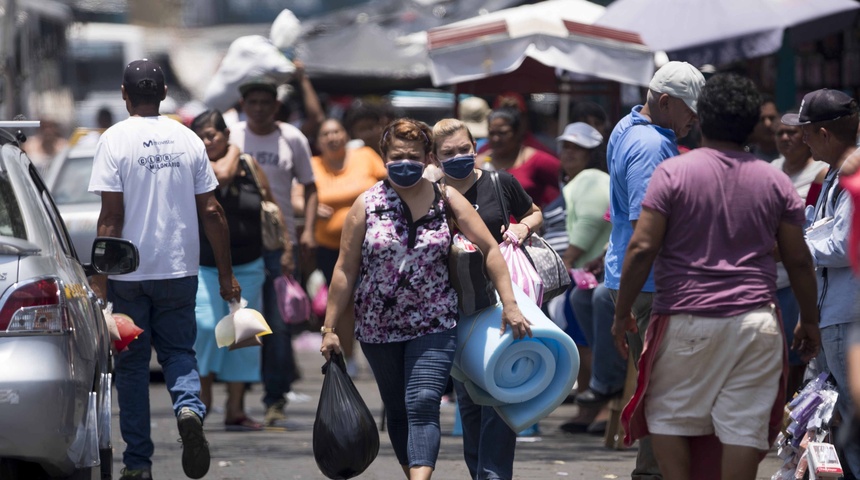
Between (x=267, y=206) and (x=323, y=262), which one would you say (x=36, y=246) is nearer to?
(x=267, y=206)

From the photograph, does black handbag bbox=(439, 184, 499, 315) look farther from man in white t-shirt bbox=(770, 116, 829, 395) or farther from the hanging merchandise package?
man in white t-shirt bbox=(770, 116, 829, 395)

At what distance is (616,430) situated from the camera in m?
9.06

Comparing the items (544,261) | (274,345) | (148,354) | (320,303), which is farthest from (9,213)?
(320,303)

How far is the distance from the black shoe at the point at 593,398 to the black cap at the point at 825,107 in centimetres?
330

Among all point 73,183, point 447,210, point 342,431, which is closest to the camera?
point 342,431

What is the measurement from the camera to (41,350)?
5.33 m

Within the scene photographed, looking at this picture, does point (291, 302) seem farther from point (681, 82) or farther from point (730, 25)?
point (681, 82)

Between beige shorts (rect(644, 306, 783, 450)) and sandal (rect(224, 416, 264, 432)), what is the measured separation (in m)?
5.02

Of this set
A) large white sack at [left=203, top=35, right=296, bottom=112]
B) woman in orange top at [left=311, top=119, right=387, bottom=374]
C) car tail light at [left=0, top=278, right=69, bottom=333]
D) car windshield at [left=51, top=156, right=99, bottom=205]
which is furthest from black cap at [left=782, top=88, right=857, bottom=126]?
car windshield at [left=51, top=156, right=99, bottom=205]

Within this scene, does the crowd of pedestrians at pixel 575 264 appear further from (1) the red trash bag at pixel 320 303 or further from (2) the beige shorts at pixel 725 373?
(1) the red trash bag at pixel 320 303

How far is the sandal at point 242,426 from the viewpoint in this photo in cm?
1005

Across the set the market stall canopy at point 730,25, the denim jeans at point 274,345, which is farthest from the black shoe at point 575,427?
the market stall canopy at point 730,25

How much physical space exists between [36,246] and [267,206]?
417 cm

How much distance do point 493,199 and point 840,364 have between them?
5.80ft
